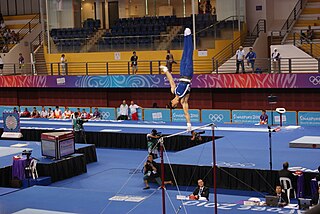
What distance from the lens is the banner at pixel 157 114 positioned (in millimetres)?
26516

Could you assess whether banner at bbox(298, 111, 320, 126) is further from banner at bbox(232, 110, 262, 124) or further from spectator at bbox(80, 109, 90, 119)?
spectator at bbox(80, 109, 90, 119)

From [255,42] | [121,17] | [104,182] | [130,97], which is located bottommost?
[104,182]

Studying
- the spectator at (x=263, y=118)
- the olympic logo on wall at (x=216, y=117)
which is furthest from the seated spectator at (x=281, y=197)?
the olympic logo on wall at (x=216, y=117)

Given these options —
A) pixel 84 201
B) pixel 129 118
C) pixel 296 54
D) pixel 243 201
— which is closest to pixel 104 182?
pixel 84 201

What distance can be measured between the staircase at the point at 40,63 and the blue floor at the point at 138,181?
37.4 feet

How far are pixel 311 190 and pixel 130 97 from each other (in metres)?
17.2

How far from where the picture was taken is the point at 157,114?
2678 centimetres

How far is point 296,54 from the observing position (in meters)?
26.1

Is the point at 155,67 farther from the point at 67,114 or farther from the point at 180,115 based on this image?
the point at 67,114

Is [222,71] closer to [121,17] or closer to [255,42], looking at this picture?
[255,42]

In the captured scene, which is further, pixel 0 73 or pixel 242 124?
pixel 0 73

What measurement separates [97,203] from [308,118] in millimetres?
12246

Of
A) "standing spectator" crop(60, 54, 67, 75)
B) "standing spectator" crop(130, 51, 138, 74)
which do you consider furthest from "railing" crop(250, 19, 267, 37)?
"standing spectator" crop(60, 54, 67, 75)

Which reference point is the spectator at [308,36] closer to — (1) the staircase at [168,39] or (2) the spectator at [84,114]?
(1) the staircase at [168,39]
